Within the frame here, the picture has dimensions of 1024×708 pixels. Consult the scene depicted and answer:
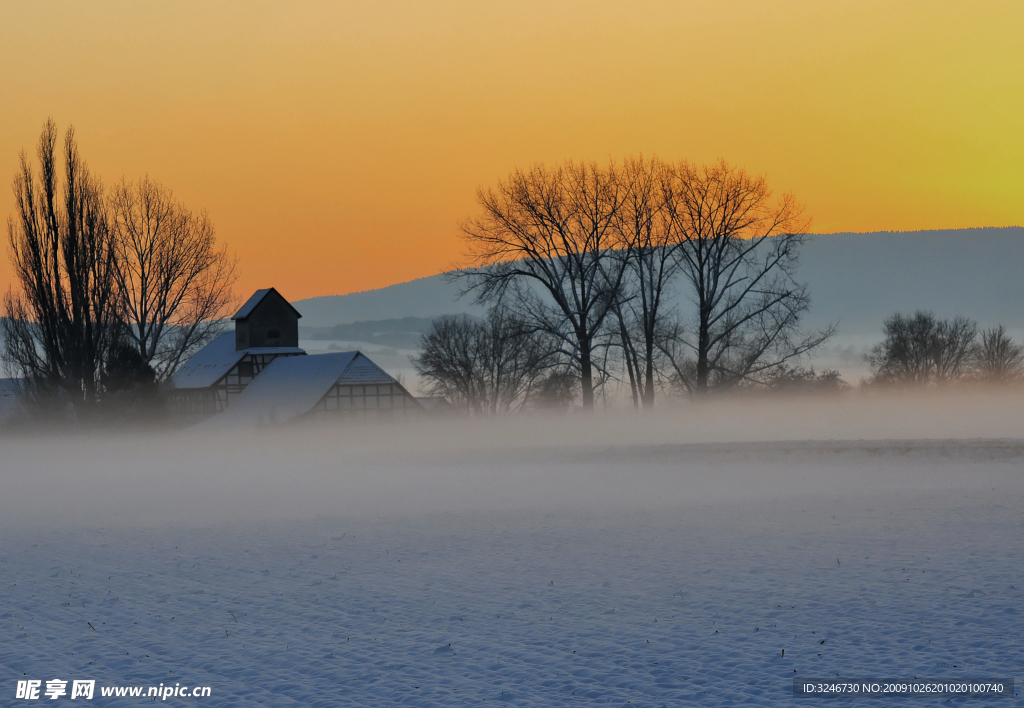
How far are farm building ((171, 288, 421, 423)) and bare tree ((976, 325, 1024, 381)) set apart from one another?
50.2 m

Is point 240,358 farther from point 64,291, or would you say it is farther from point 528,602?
point 528,602

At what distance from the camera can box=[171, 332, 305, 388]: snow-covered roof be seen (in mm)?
62156

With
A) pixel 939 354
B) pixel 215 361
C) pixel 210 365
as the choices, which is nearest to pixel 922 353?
pixel 939 354

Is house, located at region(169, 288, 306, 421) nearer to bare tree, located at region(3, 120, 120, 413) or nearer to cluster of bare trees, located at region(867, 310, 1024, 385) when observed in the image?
bare tree, located at region(3, 120, 120, 413)

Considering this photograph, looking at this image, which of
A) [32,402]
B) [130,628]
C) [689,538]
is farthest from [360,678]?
[32,402]

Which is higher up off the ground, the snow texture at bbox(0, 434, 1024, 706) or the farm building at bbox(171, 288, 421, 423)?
the farm building at bbox(171, 288, 421, 423)

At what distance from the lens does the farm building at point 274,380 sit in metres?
50.9

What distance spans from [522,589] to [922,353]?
73.1m

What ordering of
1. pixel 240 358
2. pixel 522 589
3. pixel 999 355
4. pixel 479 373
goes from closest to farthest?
1. pixel 522 589
2. pixel 240 358
3. pixel 479 373
4. pixel 999 355

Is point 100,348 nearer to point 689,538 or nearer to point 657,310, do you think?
point 657,310

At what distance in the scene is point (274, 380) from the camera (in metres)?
56.0

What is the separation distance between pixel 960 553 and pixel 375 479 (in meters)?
14.9

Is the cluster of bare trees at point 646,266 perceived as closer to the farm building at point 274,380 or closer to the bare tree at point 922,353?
the farm building at point 274,380

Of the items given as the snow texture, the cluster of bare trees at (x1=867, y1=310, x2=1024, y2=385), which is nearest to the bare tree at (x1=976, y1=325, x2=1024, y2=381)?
the cluster of bare trees at (x1=867, y1=310, x2=1024, y2=385)
